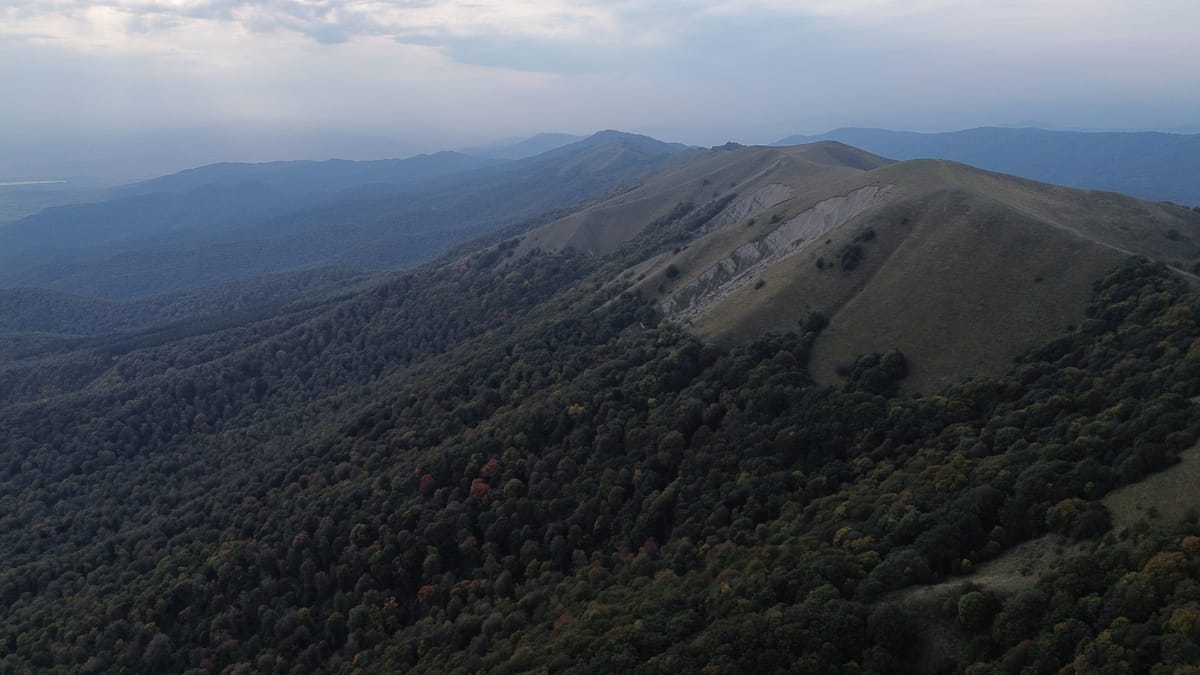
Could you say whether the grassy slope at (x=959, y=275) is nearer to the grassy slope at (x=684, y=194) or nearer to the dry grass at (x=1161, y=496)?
the dry grass at (x=1161, y=496)

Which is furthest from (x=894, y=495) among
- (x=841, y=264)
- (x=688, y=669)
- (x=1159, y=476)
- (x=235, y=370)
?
(x=235, y=370)

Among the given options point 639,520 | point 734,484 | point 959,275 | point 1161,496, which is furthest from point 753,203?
point 1161,496

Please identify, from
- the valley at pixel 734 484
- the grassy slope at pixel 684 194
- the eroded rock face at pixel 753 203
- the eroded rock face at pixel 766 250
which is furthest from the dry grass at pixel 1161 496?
the grassy slope at pixel 684 194

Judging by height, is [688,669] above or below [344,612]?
above

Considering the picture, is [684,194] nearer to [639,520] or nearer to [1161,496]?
[639,520]

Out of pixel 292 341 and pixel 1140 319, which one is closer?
pixel 1140 319

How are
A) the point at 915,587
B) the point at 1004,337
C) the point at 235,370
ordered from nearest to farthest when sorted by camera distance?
the point at 915,587, the point at 1004,337, the point at 235,370

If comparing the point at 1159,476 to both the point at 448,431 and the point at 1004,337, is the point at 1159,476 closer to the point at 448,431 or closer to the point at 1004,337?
the point at 1004,337
